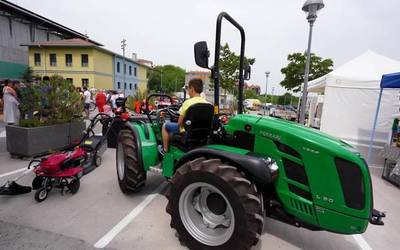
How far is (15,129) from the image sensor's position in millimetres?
5039

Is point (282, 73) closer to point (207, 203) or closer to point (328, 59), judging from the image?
point (328, 59)

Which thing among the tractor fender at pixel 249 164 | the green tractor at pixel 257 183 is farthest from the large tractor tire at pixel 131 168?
the tractor fender at pixel 249 164

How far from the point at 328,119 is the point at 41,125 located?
27.4 feet

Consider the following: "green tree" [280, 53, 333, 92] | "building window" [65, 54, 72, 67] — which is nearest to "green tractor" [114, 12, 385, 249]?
"green tree" [280, 53, 333, 92]

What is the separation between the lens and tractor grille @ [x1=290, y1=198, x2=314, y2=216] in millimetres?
2158

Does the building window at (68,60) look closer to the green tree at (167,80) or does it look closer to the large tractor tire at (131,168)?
the green tree at (167,80)

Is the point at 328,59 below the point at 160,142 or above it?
above

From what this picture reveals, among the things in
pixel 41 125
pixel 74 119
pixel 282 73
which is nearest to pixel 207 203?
pixel 41 125

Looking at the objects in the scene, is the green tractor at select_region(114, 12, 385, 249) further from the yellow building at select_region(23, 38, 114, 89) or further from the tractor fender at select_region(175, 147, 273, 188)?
the yellow building at select_region(23, 38, 114, 89)

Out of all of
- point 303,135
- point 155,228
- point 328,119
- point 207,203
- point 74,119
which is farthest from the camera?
point 328,119

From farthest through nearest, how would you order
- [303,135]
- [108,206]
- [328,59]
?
[328,59]
[108,206]
[303,135]

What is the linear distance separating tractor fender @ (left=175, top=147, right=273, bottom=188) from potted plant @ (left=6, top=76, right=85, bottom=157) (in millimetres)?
4410

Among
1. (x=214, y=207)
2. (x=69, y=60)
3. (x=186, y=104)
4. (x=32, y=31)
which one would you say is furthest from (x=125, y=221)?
(x=32, y=31)

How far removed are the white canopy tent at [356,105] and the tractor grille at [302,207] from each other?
21.7 ft
